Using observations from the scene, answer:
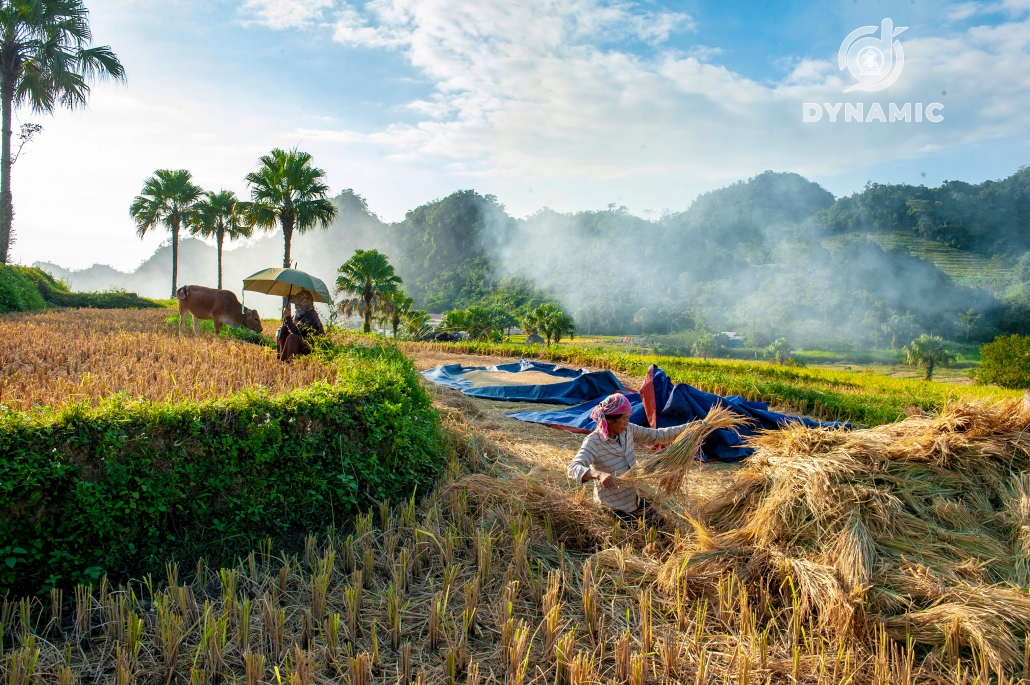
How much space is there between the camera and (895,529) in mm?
2965

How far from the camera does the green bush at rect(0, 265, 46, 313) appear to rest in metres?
13.0

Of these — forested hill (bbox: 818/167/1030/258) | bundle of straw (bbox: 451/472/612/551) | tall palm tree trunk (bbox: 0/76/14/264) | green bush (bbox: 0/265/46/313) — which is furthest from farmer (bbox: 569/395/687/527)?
forested hill (bbox: 818/167/1030/258)

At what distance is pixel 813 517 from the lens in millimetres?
3039

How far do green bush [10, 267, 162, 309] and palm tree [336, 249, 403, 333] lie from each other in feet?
27.3

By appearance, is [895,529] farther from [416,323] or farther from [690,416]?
[416,323]

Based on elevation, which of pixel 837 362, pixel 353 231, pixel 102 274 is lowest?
pixel 837 362

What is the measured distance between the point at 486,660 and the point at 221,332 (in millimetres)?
10364

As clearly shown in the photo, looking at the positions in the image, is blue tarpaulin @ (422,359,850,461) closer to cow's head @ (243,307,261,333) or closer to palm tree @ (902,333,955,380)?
cow's head @ (243,307,261,333)

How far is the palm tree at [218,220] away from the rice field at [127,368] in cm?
2574

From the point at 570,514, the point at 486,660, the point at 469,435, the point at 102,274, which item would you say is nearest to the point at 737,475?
the point at 570,514

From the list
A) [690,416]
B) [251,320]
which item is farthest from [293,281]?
[690,416]

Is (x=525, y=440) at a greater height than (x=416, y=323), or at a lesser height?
lesser

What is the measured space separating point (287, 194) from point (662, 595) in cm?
2738

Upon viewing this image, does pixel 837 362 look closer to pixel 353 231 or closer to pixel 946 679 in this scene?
pixel 946 679
